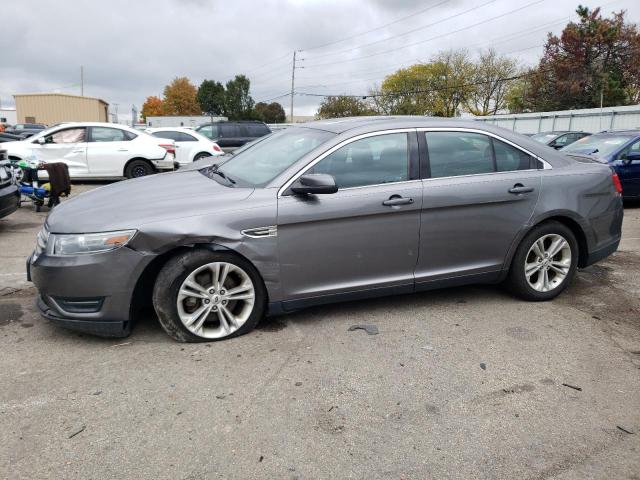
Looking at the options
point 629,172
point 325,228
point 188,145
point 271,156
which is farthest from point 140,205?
point 188,145

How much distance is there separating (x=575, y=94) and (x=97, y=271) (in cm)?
4904

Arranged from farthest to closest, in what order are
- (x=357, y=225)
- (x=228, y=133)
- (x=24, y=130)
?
1. (x=24, y=130)
2. (x=228, y=133)
3. (x=357, y=225)

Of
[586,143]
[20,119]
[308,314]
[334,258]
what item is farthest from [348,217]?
[20,119]

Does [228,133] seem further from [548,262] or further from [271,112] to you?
[271,112]

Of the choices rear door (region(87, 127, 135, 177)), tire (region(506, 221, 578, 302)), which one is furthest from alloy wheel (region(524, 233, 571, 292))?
rear door (region(87, 127, 135, 177))

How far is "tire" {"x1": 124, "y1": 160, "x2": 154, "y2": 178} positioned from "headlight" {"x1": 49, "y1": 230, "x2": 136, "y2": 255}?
31.0ft

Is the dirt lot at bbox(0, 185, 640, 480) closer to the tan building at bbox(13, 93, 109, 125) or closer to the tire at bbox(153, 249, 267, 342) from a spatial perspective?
the tire at bbox(153, 249, 267, 342)

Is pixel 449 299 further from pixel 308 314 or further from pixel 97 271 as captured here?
pixel 97 271

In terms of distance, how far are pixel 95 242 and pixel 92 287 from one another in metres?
0.30

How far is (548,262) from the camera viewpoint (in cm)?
464

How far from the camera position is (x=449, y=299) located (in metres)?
4.73

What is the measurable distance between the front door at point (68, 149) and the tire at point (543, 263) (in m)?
10.6

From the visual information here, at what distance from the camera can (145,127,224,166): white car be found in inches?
603

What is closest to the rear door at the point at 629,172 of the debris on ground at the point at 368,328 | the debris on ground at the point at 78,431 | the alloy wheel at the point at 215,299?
the debris on ground at the point at 368,328
